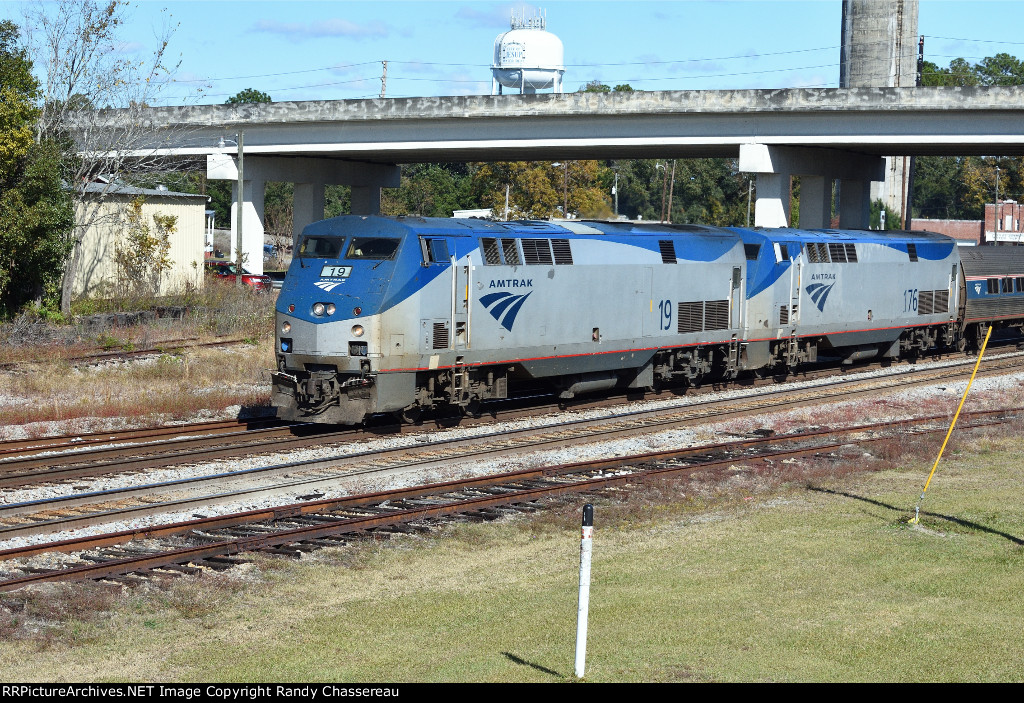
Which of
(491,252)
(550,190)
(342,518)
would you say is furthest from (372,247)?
(550,190)

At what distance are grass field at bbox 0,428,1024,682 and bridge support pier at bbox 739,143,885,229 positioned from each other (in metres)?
31.5

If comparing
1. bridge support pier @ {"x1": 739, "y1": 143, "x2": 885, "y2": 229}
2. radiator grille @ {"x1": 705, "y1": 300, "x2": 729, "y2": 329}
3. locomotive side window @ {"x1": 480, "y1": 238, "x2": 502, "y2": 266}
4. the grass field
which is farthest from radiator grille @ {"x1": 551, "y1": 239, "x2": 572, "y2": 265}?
bridge support pier @ {"x1": 739, "y1": 143, "x2": 885, "y2": 229}

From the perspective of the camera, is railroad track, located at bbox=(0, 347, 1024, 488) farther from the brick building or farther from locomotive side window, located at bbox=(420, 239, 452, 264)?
the brick building

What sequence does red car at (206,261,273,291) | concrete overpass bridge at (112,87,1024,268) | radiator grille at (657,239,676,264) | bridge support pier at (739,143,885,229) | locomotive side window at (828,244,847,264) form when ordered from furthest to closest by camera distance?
red car at (206,261,273,291) → bridge support pier at (739,143,885,229) → concrete overpass bridge at (112,87,1024,268) → locomotive side window at (828,244,847,264) → radiator grille at (657,239,676,264)

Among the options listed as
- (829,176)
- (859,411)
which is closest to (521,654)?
(859,411)

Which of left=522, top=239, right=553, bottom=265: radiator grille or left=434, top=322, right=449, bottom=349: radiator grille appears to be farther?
left=522, top=239, right=553, bottom=265: radiator grille

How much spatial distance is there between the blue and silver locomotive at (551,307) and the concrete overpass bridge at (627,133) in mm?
11886

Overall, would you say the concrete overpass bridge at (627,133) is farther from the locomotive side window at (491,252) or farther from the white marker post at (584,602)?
the white marker post at (584,602)

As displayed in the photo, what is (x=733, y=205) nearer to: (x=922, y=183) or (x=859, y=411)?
(x=922, y=183)

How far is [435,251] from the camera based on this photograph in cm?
2059

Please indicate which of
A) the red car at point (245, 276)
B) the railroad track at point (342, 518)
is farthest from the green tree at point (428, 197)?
the railroad track at point (342, 518)

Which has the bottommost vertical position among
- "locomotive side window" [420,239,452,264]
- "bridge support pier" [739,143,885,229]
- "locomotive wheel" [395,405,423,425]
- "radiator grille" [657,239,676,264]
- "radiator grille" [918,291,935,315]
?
"locomotive wheel" [395,405,423,425]

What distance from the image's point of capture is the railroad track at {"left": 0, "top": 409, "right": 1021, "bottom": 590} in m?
12.4

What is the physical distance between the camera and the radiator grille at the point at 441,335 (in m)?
20.7
